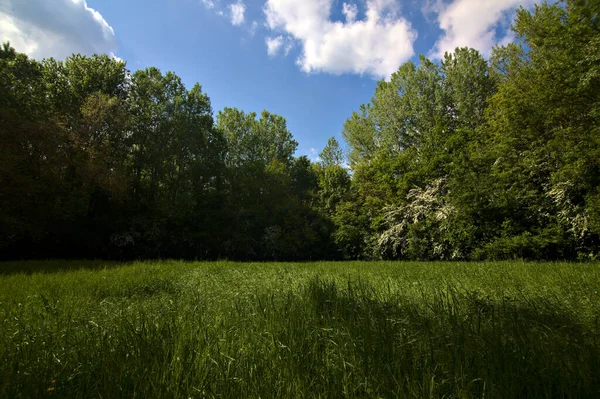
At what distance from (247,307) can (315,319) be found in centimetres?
106

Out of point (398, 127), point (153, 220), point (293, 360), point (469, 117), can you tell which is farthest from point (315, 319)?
point (398, 127)

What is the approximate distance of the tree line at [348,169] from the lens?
39.7ft

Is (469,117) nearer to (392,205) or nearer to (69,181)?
(392,205)

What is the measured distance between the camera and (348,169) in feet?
91.6

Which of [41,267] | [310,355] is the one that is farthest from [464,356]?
[41,267]

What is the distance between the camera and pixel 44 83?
18.8m

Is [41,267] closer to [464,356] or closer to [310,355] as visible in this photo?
[310,355]

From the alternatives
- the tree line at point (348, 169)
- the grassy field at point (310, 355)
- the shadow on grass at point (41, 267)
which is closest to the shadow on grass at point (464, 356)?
the grassy field at point (310, 355)

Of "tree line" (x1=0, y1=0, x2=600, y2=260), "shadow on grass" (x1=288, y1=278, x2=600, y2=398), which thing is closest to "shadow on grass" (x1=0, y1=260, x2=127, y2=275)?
"tree line" (x1=0, y1=0, x2=600, y2=260)

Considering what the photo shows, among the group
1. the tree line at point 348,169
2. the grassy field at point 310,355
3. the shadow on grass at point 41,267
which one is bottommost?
the shadow on grass at point 41,267

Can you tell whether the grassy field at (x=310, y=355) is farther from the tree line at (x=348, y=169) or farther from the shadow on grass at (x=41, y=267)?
the shadow on grass at (x=41, y=267)

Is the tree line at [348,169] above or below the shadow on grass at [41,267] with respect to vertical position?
above

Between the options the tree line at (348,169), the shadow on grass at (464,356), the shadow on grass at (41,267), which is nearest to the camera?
the shadow on grass at (464,356)

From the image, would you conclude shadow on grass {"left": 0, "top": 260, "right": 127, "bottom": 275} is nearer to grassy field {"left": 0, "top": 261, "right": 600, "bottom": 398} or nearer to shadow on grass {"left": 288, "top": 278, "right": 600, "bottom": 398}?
grassy field {"left": 0, "top": 261, "right": 600, "bottom": 398}
